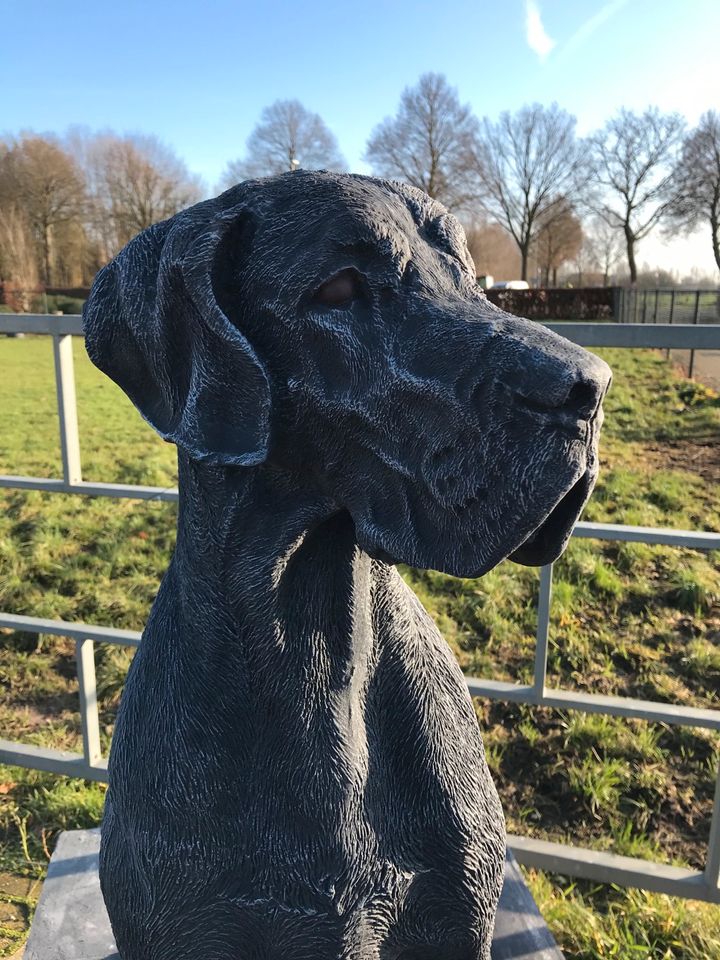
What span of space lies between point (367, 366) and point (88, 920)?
218 cm

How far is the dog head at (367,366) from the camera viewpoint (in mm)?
985

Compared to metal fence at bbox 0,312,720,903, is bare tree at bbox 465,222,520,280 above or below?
above

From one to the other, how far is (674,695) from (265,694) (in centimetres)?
353

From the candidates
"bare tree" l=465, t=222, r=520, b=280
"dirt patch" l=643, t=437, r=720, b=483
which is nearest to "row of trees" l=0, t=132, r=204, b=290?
"bare tree" l=465, t=222, r=520, b=280

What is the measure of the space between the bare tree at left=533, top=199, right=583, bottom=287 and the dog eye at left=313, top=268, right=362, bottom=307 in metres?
52.0

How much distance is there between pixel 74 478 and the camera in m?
3.09

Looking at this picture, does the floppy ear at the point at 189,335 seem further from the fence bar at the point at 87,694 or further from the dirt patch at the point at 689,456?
the dirt patch at the point at 689,456

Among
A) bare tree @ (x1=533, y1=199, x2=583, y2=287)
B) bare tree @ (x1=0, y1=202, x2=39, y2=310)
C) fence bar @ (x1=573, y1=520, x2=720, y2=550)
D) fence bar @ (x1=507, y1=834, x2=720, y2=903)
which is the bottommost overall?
fence bar @ (x1=507, y1=834, x2=720, y2=903)

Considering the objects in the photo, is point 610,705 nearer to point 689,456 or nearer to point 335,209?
point 335,209

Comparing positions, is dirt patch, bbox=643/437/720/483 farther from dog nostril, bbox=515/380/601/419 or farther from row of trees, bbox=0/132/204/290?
row of trees, bbox=0/132/204/290

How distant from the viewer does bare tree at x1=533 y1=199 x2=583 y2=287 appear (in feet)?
163

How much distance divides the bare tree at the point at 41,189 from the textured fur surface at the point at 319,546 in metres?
48.5

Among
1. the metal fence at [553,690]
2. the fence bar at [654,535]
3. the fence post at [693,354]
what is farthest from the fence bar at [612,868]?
the fence post at [693,354]

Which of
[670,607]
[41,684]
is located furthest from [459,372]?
[670,607]
